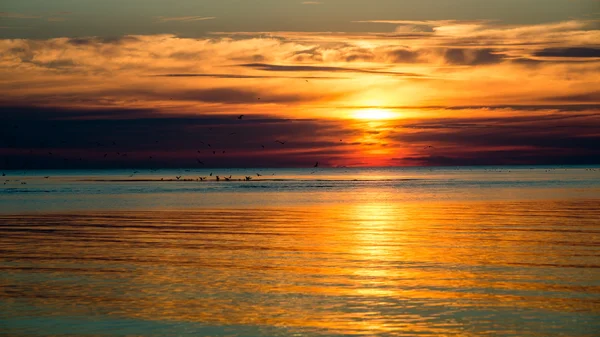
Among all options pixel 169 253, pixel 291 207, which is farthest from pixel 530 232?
pixel 291 207

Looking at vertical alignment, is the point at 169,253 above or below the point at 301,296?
above

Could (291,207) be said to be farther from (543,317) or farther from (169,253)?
(543,317)

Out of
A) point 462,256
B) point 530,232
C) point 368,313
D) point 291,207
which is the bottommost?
point 368,313

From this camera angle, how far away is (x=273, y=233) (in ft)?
115

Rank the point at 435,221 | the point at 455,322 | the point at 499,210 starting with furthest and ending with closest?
the point at 499,210, the point at 435,221, the point at 455,322

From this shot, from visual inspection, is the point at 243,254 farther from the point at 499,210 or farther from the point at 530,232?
the point at 499,210

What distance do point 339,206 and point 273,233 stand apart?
23656 millimetres

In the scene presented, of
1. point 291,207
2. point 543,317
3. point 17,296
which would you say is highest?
point 291,207

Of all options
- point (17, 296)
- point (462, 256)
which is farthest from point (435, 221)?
point (17, 296)

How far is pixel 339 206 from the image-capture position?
5834 cm

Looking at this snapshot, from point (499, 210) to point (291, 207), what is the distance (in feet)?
52.3

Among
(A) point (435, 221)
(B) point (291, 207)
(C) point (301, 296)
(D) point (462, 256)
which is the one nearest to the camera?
(C) point (301, 296)

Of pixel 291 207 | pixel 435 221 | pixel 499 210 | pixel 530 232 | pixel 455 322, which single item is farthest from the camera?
pixel 291 207

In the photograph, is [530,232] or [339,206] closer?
[530,232]
